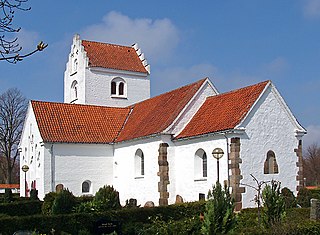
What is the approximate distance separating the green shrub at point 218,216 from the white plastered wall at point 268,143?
765 cm

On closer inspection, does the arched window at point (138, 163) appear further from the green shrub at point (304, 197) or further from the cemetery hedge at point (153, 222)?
the green shrub at point (304, 197)

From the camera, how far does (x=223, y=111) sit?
2302 centimetres

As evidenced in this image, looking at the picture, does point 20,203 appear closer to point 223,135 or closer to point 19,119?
point 223,135

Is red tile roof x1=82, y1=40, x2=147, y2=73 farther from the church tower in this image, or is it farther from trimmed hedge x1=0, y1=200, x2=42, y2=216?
trimmed hedge x1=0, y1=200, x2=42, y2=216

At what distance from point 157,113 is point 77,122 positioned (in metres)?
5.44

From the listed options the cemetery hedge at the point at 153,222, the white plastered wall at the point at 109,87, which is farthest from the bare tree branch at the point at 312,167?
the cemetery hedge at the point at 153,222

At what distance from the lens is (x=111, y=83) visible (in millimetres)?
35562

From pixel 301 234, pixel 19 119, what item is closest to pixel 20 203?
pixel 301 234

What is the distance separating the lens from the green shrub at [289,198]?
20031mm

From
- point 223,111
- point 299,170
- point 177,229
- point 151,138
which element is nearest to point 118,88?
point 151,138

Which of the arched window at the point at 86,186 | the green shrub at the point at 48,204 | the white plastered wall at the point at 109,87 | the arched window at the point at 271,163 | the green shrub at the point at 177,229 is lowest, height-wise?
the green shrub at the point at 177,229

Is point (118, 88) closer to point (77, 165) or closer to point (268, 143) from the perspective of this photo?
point (77, 165)

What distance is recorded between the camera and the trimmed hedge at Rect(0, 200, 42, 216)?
22656 mm

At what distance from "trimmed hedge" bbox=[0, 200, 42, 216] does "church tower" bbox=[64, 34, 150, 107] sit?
12.3m
